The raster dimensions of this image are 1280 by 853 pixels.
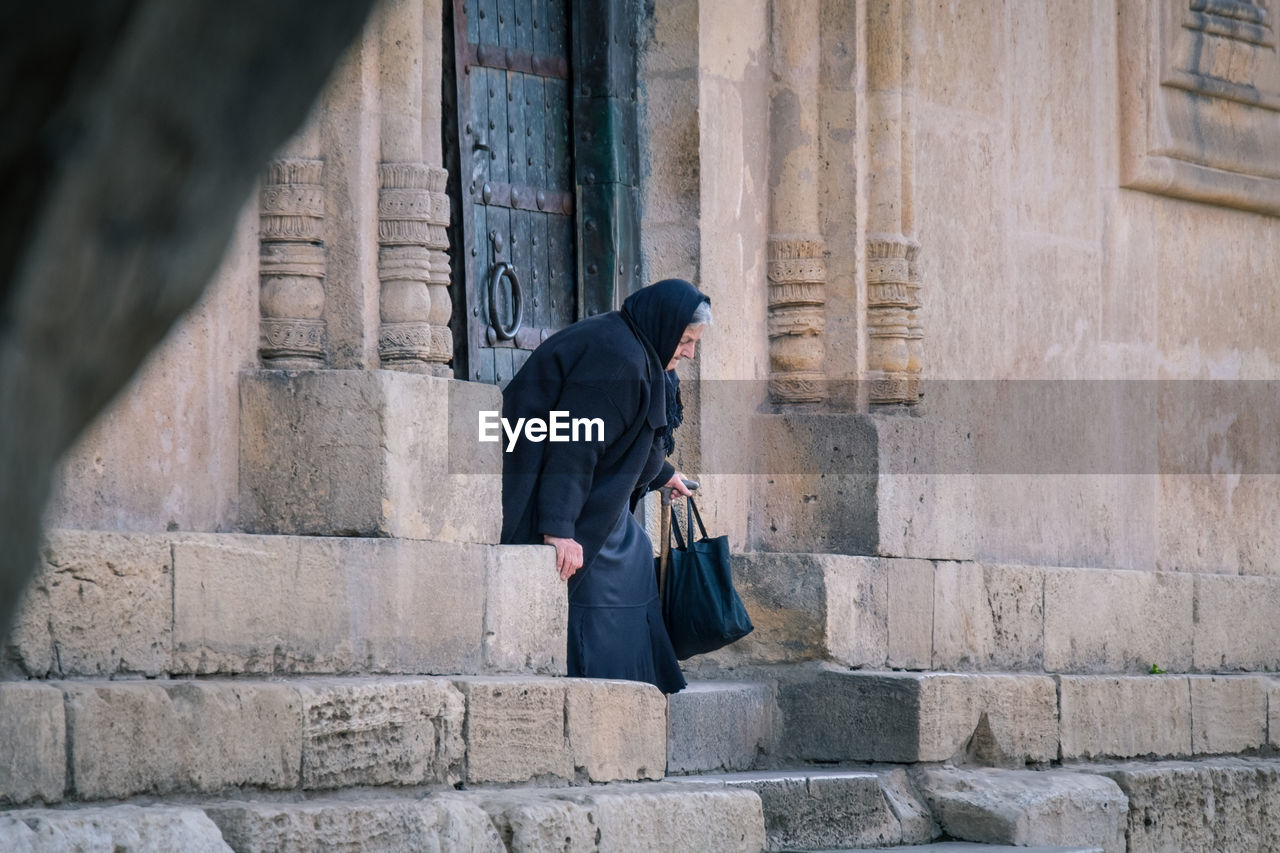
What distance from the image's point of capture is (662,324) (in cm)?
524

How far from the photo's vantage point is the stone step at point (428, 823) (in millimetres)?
3424

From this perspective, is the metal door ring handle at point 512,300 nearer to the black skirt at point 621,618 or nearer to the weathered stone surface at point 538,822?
the black skirt at point 621,618

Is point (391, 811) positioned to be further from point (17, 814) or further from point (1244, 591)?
point (1244, 591)

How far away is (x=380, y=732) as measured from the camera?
13.8 ft

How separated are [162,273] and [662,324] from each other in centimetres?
419

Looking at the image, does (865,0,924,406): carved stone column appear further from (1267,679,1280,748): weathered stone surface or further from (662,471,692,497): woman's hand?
(1267,679,1280,748): weathered stone surface

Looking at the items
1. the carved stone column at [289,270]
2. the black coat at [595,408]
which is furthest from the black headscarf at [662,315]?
the carved stone column at [289,270]

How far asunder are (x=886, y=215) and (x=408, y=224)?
235 centimetres

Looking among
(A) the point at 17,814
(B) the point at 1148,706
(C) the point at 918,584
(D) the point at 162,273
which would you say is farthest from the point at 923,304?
(D) the point at 162,273

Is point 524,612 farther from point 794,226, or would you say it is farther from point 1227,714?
point 1227,714

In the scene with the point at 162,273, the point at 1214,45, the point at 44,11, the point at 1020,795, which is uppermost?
the point at 1214,45

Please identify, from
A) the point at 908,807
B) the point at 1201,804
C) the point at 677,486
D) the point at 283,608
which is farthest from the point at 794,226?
the point at 283,608

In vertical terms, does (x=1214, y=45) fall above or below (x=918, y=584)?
above

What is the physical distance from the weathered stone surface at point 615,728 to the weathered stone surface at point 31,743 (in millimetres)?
1444
